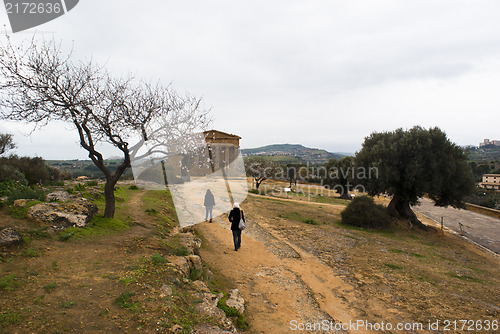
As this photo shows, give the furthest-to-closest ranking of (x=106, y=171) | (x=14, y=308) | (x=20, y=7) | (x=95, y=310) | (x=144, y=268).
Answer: (x=106, y=171), (x=20, y=7), (x=144, y=268), (x=95, y=310), (x=14, y=308)

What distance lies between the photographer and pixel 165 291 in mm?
5539

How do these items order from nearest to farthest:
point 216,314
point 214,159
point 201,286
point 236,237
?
point 216,314
point 201,286
point 236,237
point 214,159

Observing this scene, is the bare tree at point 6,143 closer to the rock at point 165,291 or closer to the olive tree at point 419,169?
the rock at point 165,291

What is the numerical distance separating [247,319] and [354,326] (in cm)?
266

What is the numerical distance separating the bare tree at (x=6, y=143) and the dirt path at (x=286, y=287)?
720 inches

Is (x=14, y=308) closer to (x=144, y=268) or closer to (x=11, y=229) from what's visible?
(x=144, y=268)

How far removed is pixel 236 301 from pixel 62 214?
6.39m

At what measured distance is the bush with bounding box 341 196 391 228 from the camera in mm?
17375

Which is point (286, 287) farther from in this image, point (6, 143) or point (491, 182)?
point (491, 182)

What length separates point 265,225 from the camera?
1559 centimetres

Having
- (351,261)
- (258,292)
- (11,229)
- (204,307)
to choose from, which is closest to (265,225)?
(351,261)

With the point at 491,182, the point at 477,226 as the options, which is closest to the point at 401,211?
the point at 477,226

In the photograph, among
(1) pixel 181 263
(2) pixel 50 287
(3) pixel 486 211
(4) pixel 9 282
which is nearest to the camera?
(4) pixel 9 282

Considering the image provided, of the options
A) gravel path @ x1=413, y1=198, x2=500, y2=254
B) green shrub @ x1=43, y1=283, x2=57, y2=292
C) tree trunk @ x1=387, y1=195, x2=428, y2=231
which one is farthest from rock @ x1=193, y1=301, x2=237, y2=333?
gravel path @ x1=413, y1=198, x2=500, y2=254
